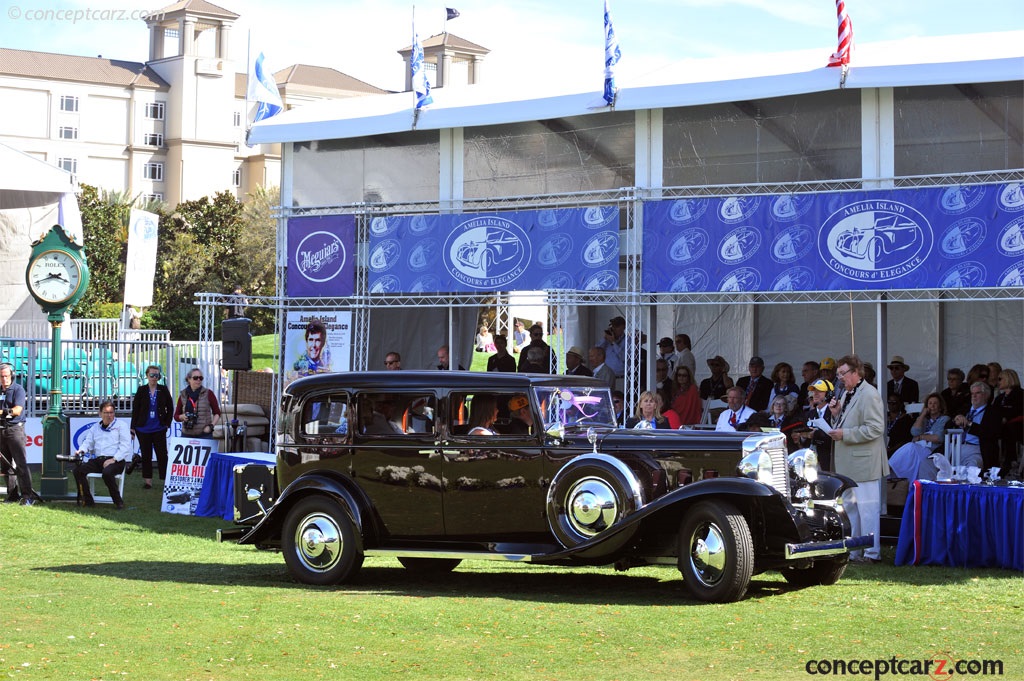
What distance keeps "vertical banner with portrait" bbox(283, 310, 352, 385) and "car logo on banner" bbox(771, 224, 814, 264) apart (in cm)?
615

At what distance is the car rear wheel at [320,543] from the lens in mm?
10586

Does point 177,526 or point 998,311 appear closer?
point 177,526

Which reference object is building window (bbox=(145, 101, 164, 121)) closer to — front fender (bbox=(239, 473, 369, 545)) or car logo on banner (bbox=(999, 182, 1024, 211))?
car logo on banner (bbox=(999, 182, 1024, 211))

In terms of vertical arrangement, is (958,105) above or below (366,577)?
above

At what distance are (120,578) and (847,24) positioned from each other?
32.5 feet

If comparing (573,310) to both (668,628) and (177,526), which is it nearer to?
(177,526)

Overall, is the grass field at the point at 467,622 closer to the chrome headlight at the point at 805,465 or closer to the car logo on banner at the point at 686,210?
the chrome headlight at the point at 805,465

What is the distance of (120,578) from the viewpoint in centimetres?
1099

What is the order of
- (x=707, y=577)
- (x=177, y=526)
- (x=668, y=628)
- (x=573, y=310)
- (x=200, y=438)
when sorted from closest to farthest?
(x=668, y=628) < (x=707, y=577) < (x=177, y=526) < (x=200, y=438) < (x=573, y=310)

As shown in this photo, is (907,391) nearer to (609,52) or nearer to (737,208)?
(737,208)

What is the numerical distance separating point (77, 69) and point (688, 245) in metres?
74.3

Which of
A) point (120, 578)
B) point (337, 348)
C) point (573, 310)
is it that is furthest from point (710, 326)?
point (120, 578)

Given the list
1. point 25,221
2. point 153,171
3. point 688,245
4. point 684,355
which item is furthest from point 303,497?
point 153,171

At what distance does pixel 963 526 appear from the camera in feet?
38.5
